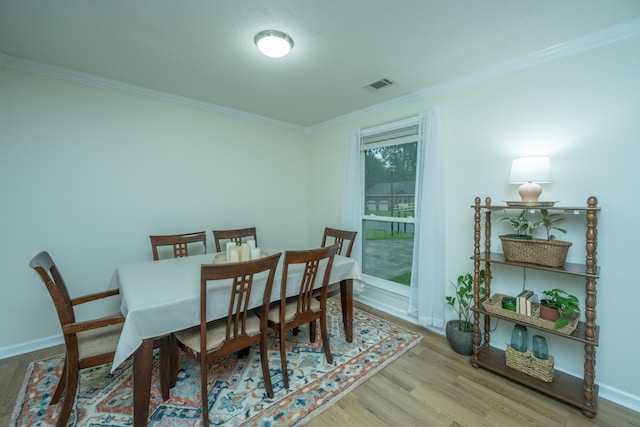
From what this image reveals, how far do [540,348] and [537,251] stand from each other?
2.34ft

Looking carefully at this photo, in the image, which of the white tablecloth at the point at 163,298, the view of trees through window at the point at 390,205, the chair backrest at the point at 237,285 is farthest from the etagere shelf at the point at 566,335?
Result: the chair backrest at the point at 237,285

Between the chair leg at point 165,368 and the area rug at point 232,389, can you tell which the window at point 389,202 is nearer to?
the area rug at point 232,389

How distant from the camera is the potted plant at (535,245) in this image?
177 cm

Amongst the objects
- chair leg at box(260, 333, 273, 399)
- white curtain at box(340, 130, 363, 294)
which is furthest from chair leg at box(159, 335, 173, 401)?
white curtain at box(340, 130, 363, 294)

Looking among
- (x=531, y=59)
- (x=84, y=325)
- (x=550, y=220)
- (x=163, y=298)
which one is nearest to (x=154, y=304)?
(x=163, y=298)

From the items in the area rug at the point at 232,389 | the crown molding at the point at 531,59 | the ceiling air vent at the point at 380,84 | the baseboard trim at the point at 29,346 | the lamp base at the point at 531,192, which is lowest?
the area rug at the point at 232,389

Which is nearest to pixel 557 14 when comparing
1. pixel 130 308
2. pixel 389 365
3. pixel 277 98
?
pixel 277 98

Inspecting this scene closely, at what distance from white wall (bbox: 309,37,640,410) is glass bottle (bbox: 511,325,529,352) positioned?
247mm

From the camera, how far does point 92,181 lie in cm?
246

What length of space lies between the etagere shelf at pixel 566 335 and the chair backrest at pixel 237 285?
Result: 5.28 ft

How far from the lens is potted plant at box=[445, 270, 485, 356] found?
2254 mm

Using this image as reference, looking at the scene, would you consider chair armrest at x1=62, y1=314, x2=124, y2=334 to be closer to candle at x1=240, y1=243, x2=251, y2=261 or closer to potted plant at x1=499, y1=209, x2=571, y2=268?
candle at x1=240, y1=243, x2=251, y2=261

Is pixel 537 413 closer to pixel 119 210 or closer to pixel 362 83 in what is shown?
pixel 362 83

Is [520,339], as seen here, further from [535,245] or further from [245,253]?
[245,253]
